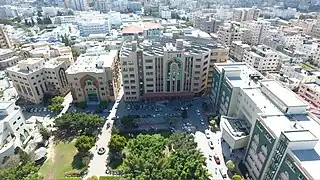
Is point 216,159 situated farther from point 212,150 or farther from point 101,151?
point 101,151

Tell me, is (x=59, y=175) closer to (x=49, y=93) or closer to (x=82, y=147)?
(x=82, y=147)

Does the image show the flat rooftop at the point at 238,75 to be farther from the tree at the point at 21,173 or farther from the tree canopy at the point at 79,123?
the tree at the point at 21,173

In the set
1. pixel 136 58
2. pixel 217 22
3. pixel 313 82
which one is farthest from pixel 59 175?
pixel 217 22

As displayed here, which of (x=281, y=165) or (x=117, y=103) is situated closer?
(x=281, y=165)

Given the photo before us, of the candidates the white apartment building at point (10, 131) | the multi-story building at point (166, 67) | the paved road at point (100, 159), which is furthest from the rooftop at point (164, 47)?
the white apartment building at point (10, 131)

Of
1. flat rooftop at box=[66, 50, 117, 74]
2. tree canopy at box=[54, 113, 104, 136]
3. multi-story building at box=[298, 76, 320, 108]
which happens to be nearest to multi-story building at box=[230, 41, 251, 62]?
multi-story building at box=[298, 76, 320, 108]

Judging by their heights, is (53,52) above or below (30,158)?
above

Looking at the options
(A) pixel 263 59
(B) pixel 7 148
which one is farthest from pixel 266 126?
(B) pixel 7 148
